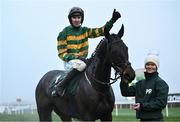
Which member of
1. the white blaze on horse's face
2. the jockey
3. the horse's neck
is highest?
the white blaze on horse's face

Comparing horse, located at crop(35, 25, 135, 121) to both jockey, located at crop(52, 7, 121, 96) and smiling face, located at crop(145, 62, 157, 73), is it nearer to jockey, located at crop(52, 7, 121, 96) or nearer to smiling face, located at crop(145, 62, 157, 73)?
smiling face, located at crop(145, 62, 157, 73)

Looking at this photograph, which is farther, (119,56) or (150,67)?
(119,56)

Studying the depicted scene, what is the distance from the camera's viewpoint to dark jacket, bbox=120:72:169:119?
5707 millimetres

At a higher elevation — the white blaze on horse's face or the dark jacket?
the white blaze on horse's face

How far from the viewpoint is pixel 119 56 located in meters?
6.14

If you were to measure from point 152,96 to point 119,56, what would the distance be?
0.76 metres

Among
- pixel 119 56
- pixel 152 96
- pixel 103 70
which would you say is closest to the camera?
pixel 152 96

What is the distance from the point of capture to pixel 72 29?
7.29 metres

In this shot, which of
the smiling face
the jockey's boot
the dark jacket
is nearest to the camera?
the dark jacket

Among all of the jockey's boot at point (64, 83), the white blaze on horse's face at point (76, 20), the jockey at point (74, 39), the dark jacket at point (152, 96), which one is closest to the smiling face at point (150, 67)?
the dark jacket at point (152, 96)

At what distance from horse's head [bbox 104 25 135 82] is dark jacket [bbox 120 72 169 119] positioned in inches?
8.9

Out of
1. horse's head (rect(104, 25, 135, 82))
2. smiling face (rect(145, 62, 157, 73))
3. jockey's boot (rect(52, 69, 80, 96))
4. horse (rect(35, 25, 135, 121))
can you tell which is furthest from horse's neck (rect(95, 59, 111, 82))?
smiling face (rect(145, 62, 157, 73))

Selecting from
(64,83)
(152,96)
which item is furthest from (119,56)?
(64,83)

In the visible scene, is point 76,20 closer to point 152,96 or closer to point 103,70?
point 103,70
